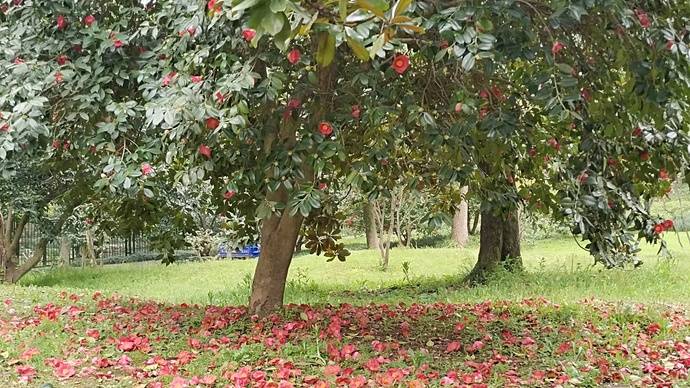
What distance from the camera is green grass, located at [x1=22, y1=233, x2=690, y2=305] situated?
781cm

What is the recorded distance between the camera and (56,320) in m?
5.19

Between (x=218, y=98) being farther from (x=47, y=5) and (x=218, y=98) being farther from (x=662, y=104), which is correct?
(x=662, y=104)

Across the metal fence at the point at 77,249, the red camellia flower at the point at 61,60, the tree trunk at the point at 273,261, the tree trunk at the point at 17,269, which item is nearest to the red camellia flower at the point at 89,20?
the red camellia flower at the point at 61,60

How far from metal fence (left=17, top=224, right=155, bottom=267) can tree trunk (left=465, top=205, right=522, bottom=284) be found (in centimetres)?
730

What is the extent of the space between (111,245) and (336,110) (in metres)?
14.9

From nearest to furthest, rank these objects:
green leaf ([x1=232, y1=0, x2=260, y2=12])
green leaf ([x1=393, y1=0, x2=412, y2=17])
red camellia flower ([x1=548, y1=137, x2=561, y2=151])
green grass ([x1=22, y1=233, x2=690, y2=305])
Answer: green leaf ([x1=232, y1=0, x2=260, y2=12]) < green leaf ([x1=393, y1=0, x2=412, y2=17]) < red camellia flower ([x1=548, y1=137, x2=561, y2=151]) < green grass ([x1=22, y1=233, x2=690, y2=305])

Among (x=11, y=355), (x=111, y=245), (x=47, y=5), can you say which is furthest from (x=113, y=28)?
(x=111, y=245)

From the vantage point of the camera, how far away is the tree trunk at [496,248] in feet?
29.5

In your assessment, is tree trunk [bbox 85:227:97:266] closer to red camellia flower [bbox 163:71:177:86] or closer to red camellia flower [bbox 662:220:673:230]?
red camellia flower [bbox 163:71:177:86]

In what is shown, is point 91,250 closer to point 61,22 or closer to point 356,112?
point 61,22

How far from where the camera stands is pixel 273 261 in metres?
5.17

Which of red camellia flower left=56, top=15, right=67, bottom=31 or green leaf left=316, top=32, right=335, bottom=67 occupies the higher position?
red camellia flower left=56, top=15, right=67, bottom=31

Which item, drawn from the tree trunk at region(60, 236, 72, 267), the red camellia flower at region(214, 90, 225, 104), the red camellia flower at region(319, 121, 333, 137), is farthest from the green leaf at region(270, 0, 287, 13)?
the tree trunk at region(60, 236, 72, 267)

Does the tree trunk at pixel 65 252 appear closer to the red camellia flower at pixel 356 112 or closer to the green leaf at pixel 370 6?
the red camellia flower at pixel 356 112
